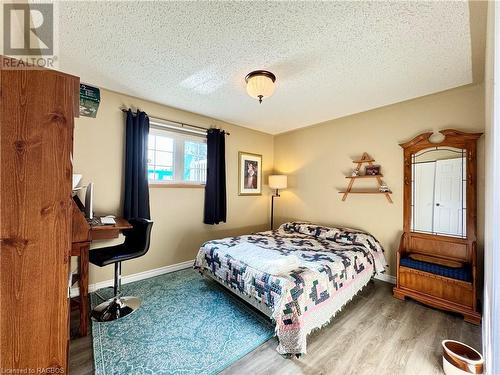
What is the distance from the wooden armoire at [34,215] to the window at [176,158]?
213 cm

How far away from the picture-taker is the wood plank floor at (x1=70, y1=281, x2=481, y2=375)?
1508 mm

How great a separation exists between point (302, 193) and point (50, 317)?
363cm

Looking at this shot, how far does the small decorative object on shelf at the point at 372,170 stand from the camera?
304 cm

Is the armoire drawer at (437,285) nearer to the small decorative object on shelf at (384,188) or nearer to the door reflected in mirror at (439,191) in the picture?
the door reflected in mirror at (439,191)

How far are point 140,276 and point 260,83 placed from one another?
2827 mm

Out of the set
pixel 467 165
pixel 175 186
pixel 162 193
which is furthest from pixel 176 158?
pixel 467 165

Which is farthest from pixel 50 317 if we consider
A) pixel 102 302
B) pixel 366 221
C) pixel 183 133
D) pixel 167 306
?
pixel 366 221

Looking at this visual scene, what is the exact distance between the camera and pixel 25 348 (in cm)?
89

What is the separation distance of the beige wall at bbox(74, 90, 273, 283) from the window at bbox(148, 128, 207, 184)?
0.19 m

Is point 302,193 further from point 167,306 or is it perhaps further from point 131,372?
point 131,372

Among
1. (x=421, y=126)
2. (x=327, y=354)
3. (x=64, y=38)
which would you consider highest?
(x=64, y=38)

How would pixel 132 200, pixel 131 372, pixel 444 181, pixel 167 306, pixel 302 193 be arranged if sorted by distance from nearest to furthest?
pixel 131 372
pixel 167 306
pixel 444 181
pixel 132 200
pixel 302 193

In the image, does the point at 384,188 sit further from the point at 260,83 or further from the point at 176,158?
the point at 176,158

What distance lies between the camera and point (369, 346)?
→ 1.72 meters
